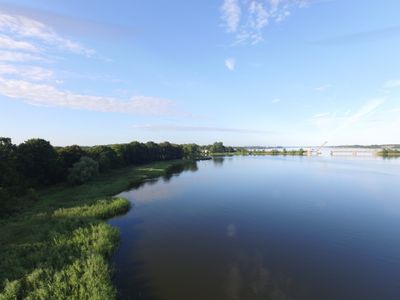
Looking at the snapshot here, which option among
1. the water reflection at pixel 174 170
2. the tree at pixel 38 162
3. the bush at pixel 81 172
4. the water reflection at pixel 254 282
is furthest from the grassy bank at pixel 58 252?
the water reflection at pixel 174 170

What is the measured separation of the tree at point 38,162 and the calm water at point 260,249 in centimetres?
1812

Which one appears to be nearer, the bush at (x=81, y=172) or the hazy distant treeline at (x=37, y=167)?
the hazy distant treeline at (x=37, y=167)

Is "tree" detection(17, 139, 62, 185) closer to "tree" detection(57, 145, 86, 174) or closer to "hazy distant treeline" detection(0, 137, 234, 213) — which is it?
"hazy distant treeline" detection(0, 137, 234, 213)

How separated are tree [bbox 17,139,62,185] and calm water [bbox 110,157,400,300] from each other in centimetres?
1812

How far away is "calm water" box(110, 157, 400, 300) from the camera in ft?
47.2

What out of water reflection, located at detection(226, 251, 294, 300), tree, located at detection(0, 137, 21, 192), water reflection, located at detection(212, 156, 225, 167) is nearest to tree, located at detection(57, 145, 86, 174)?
tree, located at detection(0, 137, 21, 192)

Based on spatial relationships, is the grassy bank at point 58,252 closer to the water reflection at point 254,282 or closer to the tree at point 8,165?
the tree at point 8,165

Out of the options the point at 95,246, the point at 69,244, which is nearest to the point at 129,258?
the point at 95,246

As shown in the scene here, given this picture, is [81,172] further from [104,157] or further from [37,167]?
[104,157]

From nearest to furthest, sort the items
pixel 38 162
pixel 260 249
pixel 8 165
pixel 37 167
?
pixel 260 249, pixel 8 165, pixel 37 167, pixel 38 162

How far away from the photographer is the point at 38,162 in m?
42.7

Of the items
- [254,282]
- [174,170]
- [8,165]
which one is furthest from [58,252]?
[174,170]

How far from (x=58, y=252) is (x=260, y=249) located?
14713mm

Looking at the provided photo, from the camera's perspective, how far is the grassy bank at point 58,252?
13062 mm
